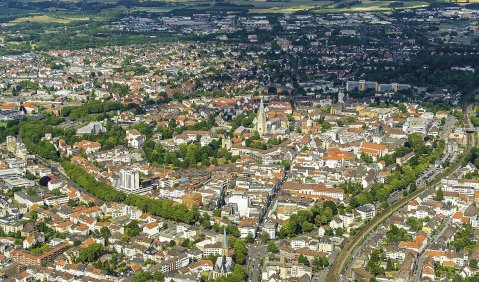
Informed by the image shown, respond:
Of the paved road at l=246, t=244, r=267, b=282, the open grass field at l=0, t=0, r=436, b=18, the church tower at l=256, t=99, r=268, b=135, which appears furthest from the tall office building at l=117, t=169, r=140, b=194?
the open grass field at l=0, t=0, r=436, b=18

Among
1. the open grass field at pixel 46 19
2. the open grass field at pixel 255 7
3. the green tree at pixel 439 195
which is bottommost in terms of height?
the open grass field at pixel 46 19

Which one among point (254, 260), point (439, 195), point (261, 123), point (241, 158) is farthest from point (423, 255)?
point (261, 123)

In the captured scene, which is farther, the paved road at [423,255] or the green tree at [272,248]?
the green tree at [272,248]

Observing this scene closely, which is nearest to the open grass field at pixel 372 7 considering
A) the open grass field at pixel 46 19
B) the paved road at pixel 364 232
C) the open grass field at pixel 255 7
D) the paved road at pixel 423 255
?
the open grass field at pixel 255 7

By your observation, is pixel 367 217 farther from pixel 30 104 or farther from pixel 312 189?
pixel 30 104

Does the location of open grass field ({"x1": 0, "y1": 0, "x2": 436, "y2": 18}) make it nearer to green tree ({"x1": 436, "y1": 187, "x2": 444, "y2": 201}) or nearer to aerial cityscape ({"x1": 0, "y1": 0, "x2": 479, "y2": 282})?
aerial cityscape ({"x1": 0, "y1": 0, "x2": 479, "y2": 282})

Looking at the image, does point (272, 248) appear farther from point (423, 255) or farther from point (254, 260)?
point (423, 255)

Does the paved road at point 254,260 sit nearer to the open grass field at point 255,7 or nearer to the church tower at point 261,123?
the church tower at point 261,123

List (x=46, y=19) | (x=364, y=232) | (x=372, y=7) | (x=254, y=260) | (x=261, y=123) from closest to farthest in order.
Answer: (x=254, y=260) → (x=364, y=232) → (x=261, y=123) → (x=46, y=19) → (x=372, y=7)
